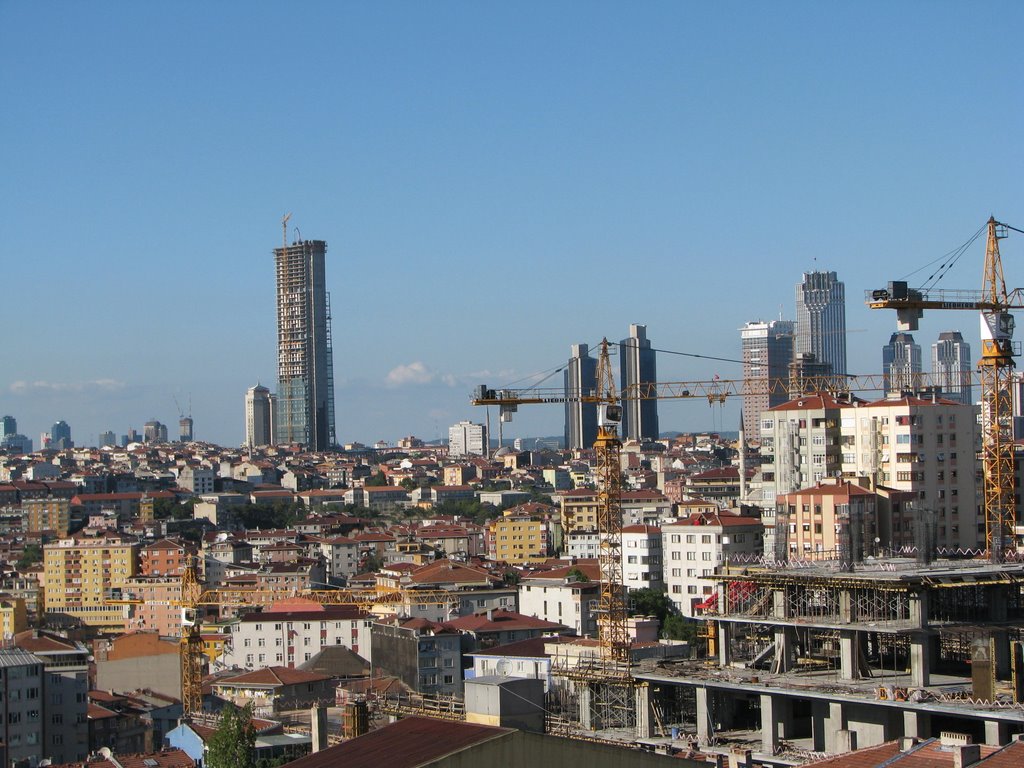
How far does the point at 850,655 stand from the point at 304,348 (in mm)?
138420

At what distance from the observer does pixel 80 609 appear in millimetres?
61594

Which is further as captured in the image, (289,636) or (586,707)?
(289,636)

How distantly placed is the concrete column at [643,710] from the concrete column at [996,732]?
6044 mm

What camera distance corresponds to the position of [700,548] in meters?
43.2

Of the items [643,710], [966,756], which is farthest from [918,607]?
[966,756]

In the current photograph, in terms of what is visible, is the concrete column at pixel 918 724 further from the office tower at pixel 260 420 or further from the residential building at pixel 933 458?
the office tower at pixel 260 420

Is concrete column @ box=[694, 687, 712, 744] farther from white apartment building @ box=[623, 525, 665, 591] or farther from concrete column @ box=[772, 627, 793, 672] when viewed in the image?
white apartment building @ box=[623, 525, 665, 591]

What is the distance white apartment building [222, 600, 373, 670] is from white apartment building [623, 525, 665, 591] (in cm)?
685

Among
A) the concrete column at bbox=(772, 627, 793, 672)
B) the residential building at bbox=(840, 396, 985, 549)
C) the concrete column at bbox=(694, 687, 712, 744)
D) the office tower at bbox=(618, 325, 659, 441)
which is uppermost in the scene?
the office tower at bbox=(618, 325, 659, 441)

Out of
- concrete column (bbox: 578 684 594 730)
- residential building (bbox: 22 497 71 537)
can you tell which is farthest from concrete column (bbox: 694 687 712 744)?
residential building (bbox: 22 497 71 537)

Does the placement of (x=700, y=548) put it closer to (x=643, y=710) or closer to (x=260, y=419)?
(x=643, y=710)

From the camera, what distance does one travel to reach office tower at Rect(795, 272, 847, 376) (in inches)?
7544

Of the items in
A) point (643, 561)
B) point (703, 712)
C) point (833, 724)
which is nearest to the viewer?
point (833, 724)

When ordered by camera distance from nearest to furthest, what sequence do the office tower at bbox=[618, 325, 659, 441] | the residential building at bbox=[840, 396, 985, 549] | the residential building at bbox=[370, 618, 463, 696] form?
1. the residential building at bbox=[370, 618, 463, 696]
2. the residential building at bbox=[840, 396, 985, 549]
3. the office tower at bbox=[618, 325, 659, 441]
